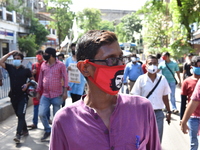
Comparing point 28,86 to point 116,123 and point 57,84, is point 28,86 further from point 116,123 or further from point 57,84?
point 116,123

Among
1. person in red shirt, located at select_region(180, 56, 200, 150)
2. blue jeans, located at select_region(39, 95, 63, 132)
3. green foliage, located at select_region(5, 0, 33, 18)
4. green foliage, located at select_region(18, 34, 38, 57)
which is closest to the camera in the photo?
person in red shirt, located at select_region(180, 56, 200, 150)

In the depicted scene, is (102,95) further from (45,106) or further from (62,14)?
(62,14)

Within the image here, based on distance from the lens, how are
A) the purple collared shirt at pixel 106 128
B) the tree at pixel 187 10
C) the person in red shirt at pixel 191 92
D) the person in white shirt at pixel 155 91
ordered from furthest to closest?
the tree at pixel 187 10
the person in white shirt at pixel 155 91
the person in red shirt at pixel 191 92
the purple collared shirt at pixel 106 128

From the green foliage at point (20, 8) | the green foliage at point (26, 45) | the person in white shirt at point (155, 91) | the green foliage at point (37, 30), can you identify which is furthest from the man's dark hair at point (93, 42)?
the green foliage at point (37, 30)

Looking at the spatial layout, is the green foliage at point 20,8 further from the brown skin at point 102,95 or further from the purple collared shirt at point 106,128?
the purple collared shirt at point 106,128

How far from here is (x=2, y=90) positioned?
844 cm

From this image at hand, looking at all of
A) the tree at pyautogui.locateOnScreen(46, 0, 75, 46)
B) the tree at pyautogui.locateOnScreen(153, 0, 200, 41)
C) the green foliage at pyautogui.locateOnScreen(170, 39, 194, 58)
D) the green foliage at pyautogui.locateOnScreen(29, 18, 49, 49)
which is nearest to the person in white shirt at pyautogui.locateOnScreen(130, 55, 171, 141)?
the tree at pyautogui.locateOnScreen(153, 0, 200, 41)

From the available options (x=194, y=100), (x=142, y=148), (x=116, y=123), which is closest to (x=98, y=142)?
(x=116, y=123)

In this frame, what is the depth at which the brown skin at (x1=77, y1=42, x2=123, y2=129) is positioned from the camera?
6.00 ft

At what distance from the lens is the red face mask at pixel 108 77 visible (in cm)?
188

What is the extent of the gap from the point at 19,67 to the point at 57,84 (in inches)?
35.5

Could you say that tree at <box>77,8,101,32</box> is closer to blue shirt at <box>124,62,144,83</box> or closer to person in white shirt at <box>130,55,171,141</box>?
blue shirt at <box>124,62,144,83</box>

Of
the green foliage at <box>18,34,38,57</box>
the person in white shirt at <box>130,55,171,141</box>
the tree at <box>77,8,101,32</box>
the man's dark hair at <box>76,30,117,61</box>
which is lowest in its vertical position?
the person in white shirt at <box>130,55,171,141</box>

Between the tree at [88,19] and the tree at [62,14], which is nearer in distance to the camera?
the tree at [62,14]
